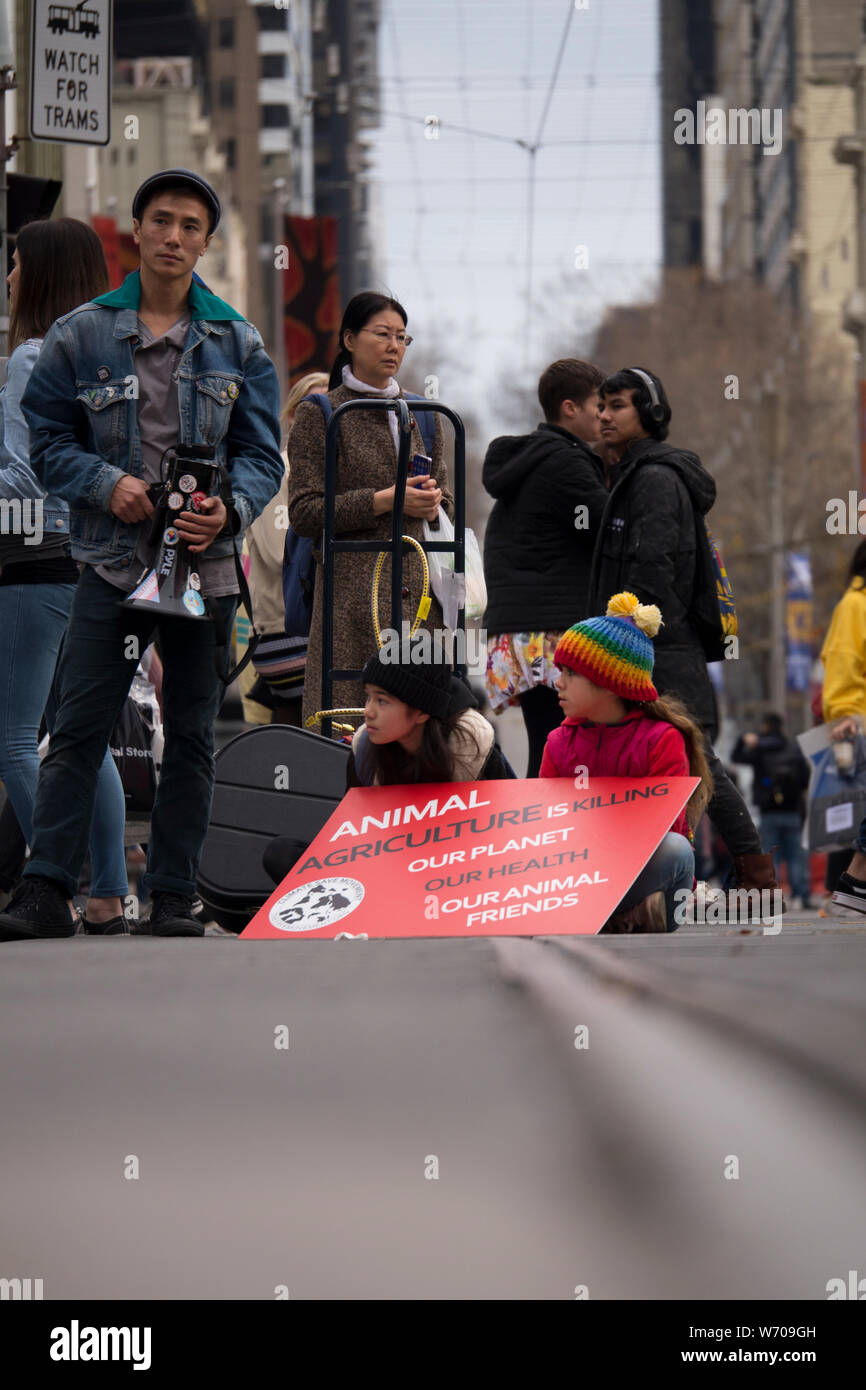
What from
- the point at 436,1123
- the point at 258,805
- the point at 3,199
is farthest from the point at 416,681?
the point at 3,199

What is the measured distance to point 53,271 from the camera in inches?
227

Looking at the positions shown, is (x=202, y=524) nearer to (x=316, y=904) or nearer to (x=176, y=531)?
(x=176, y=531)

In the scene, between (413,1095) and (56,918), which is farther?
(56,918)

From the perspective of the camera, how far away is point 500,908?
489 centimetres

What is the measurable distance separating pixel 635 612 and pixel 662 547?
2.10 feet

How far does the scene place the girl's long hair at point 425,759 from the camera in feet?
→ 18.0

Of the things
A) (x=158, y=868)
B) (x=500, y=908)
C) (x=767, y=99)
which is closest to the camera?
(x=500, y=908)

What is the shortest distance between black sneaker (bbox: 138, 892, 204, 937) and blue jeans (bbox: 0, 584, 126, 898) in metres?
0.39

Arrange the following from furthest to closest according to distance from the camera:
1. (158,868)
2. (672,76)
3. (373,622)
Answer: (672,76), (373,622), (158,868)

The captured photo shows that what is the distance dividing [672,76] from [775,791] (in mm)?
37556

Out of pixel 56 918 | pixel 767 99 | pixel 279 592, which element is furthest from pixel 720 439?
pixel 56 918

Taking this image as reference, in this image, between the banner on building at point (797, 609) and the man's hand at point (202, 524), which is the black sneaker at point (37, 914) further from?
the banner on building at point (797, 609)

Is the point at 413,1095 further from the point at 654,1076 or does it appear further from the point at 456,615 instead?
the point at 456,615
